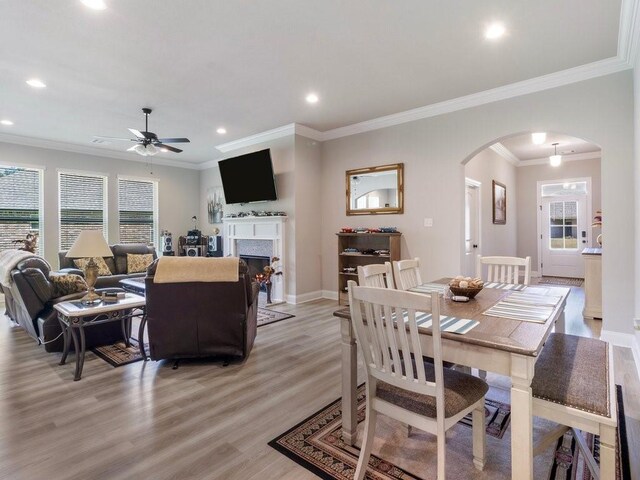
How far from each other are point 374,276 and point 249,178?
4213mm

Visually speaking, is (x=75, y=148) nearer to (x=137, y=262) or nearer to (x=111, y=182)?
(x=111, y=182)

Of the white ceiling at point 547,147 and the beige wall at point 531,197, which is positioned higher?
the white ceiling at point 547,147

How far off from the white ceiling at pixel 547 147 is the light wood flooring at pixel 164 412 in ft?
13.8

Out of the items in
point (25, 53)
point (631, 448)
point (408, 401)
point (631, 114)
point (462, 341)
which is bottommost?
point (631, 448)

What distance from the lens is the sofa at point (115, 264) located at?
217 inches

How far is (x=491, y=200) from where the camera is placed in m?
6.71

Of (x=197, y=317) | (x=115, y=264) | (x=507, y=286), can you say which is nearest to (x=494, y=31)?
(x=507, y=286)

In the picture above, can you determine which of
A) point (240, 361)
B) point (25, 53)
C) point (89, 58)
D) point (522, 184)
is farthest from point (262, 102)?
point (522, 184)

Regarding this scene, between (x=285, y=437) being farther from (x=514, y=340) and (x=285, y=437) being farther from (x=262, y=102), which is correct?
(x=262, y=102)

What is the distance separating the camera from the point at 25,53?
10.6 feet

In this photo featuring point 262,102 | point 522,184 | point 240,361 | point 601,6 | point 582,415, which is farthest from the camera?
point 522,184

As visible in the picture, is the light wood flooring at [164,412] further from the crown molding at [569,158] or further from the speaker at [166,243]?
the crown molding at [569,158]

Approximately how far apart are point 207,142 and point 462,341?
20.5 ft

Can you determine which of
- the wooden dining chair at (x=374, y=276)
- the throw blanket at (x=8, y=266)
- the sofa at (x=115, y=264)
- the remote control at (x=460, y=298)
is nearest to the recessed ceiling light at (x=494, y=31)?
the wooden dining chair at (x=374, y=276)
